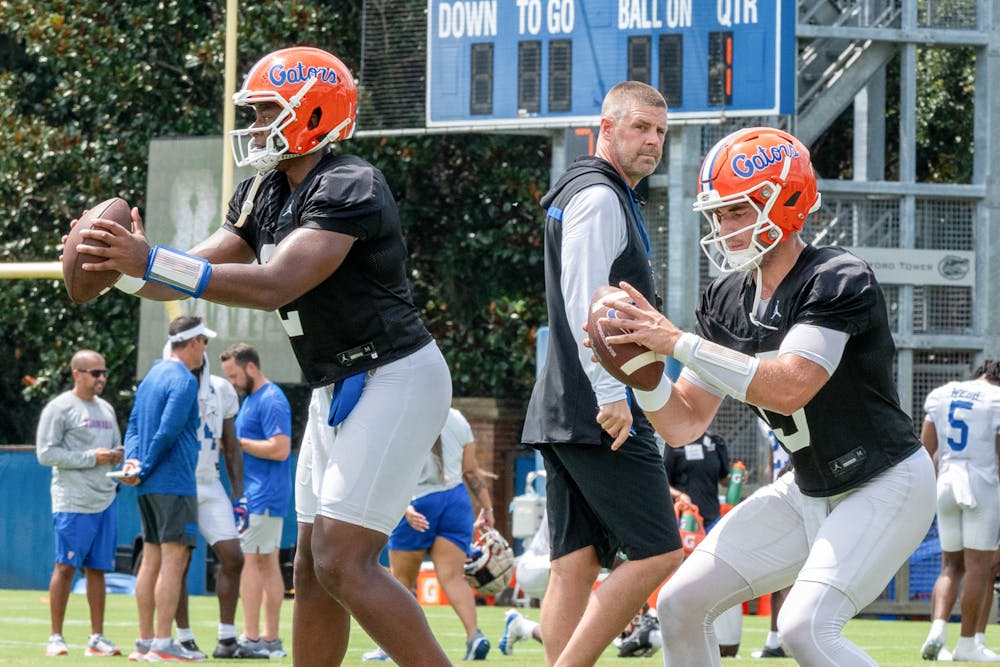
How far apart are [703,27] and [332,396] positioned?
10467 millimetres

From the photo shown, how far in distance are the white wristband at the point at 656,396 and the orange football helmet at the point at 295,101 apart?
132cm

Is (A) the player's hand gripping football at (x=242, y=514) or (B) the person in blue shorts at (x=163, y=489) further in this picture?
(A) the player's hand gripping football at (x=242, y=514)

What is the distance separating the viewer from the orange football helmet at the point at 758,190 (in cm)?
495

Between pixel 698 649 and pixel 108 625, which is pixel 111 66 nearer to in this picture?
pixel 108 625

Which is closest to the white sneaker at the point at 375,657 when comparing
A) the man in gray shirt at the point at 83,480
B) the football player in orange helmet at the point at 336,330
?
the man in gray shirt at the point at 83,480

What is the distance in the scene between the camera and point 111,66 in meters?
22.3

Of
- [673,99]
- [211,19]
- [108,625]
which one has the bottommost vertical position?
[108,625]

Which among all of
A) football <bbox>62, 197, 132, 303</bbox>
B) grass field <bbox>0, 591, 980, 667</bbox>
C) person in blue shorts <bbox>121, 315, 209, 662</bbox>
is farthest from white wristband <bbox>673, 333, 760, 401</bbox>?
person in blue shorts <bbox>121, 315, 209, 662</bbox>

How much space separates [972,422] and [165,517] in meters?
5.41

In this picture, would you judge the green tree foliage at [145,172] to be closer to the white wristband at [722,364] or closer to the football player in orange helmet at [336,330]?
the football player in orange helmet at [336,330]

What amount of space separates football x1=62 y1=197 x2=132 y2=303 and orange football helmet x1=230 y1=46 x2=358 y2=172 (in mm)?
574

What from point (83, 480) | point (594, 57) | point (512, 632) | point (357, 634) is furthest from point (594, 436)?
point (594, 57)

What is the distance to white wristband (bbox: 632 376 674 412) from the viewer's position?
4924 millimetres

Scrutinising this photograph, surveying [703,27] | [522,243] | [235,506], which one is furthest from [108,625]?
[522,243]
